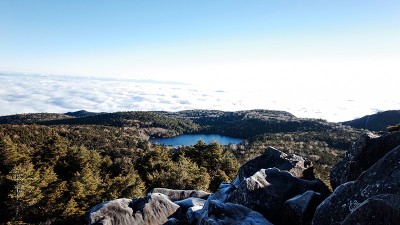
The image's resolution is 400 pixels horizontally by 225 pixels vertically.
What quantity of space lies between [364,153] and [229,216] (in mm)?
11129

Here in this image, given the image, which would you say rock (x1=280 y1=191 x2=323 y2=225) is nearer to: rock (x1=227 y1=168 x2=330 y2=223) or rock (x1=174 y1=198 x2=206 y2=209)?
rock (x1=227 y1=168 x2=330 y2=223)

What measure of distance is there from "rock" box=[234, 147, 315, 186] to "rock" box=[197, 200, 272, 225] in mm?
10262

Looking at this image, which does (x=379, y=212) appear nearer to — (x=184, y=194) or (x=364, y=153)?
(x=364, y=153)

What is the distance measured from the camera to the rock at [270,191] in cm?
2108

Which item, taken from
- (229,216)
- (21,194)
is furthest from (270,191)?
(21,194)

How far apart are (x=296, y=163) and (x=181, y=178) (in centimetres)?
3707

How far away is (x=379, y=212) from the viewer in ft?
37.9

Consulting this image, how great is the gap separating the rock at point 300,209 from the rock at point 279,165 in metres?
8.60

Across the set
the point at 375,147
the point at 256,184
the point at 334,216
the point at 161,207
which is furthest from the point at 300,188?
the point at 161,207

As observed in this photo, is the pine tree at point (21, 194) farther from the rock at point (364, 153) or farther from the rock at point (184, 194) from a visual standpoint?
the rock at point (364, 153)

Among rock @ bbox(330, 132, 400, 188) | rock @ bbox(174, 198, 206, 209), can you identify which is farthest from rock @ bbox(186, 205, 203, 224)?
rock @ bbox(330, 132, 400, 188)

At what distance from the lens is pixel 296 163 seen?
2927 cm

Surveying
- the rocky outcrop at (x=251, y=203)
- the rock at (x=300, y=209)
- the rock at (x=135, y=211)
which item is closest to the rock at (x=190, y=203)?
the rocky outcrop at (x=251, y=203)

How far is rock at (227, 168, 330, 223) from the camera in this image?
21078 millimetres
